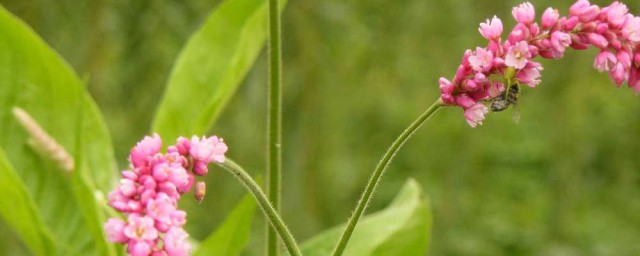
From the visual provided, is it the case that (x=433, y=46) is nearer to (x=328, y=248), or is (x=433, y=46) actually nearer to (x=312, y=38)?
(x=312, y=38)

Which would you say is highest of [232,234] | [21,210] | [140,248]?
[21,210]

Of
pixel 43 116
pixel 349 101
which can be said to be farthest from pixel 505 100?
pixel 349 101

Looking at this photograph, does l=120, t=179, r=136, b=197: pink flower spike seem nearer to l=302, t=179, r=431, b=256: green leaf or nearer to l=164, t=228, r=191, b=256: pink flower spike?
l=164, t=228, r=191, b=256: pink flower spike

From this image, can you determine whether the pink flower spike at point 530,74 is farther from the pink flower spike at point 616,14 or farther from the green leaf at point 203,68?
the green leaf at point 203,68

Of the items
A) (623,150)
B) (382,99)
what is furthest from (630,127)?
(382,99)

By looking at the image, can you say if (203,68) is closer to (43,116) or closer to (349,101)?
(43,116)

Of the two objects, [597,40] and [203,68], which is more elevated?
[203,68]

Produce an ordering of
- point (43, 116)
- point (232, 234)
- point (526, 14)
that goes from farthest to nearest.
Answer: point (43, 116), point (232, 234), point (526, 14)
